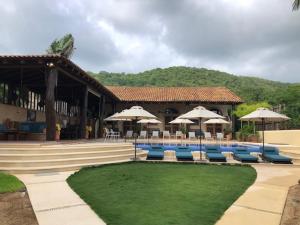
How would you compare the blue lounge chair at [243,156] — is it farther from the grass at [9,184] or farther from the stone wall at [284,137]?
the grass at [9,184]

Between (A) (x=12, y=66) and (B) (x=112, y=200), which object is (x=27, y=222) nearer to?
(B) (x=112, y=200)

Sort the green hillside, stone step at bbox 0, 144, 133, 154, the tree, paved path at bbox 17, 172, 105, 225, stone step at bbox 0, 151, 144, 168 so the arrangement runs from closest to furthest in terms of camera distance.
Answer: paved path at bbox 17, 172, 105, 225
stone step at bbox 0, 151, 144, 168
stone step at bbox 0, 144, 133, 154
the tree
the green hillside

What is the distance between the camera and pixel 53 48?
41219mm

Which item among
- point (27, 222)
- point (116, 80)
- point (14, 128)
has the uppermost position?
point (116, 80)

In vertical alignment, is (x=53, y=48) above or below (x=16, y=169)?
above

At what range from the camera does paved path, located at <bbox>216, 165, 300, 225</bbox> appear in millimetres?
5133

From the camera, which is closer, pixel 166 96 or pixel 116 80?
pixel 166 96

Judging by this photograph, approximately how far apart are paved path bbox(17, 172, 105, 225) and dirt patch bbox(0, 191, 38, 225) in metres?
0.11

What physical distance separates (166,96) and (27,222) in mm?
26950

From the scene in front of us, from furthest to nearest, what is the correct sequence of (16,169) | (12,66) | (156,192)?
(12,66) → (16,169) → (156,192)

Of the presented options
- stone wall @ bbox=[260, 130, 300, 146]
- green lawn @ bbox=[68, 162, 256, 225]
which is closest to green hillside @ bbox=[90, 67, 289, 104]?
stone wall @ bbox=[260, 130, 300, 146]

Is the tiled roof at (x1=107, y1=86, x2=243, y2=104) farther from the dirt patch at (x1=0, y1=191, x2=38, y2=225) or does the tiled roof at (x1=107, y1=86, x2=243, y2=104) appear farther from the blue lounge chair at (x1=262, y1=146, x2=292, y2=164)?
the dirt patch at (x1=0, y1=191, x2=38, y2=225)

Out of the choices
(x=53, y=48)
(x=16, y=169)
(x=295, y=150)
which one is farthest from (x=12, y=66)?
(x=53, y=48)

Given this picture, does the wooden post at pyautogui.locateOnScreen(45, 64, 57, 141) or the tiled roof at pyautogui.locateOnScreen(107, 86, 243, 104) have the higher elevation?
the tiled roof at pyautogui.locateOnScreen(107, 86, 243, 104)
